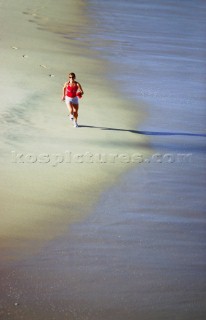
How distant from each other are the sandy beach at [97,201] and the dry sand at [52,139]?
0.03 meters

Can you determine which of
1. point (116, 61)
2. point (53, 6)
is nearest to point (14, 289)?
point (116, 61)

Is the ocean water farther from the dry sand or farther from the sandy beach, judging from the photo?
the dry sand

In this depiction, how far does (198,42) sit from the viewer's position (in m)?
29.6

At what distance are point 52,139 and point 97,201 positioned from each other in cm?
342

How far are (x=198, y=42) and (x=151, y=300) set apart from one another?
2135 cm

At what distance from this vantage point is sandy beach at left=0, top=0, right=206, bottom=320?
9.77m

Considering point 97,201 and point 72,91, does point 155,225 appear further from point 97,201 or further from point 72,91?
point 72,91

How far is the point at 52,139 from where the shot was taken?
1600 cm

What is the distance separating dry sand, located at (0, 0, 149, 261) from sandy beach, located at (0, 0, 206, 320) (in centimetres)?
3

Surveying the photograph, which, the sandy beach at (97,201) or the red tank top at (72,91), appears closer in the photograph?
the sandy beach at (97,201)

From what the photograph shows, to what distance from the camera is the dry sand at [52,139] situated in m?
12.2

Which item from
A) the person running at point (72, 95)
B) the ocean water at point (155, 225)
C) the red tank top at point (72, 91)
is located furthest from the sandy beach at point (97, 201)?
the red tank top at point (72, 91)

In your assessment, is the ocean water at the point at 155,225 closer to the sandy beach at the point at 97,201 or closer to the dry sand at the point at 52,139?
the sandy beach at the point at 97,201

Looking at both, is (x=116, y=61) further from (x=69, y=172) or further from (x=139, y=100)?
(x=69, y=172)
